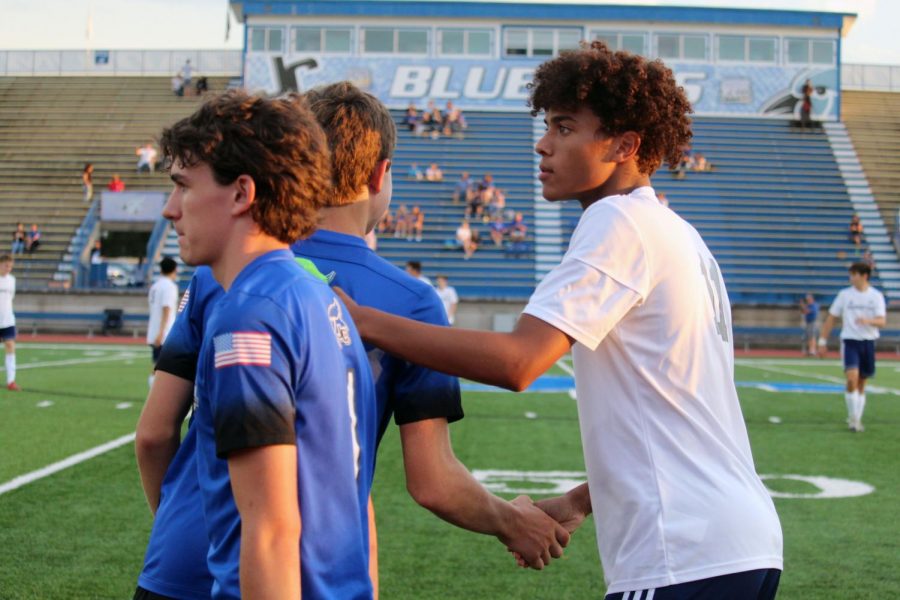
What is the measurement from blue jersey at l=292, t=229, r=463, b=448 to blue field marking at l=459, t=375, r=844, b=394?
1352cm

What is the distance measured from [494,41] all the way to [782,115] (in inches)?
458

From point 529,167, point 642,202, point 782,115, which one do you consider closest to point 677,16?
point 782,115

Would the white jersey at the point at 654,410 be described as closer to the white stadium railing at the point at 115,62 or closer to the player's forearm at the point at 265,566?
the player's forearm at the point at 265,566

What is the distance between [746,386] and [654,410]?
16.1 m

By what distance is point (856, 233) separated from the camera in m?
34.9

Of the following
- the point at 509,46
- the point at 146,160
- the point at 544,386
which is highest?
the point at 509,46

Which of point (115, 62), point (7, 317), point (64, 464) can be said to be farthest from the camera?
point (115, 62)

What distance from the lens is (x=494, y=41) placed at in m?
41.7

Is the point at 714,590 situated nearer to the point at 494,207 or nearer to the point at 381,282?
the point at 381,282

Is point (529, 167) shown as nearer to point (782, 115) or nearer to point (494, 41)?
point (494, 41)

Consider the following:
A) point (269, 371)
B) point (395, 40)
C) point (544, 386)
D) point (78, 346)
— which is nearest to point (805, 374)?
point (544, 386)

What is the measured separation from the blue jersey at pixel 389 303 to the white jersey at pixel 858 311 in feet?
36.2

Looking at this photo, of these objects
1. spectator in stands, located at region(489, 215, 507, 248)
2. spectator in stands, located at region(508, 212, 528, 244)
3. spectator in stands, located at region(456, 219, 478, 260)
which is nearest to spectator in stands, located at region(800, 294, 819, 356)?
spectator in stands, located at region(508, 212, 528, 244)

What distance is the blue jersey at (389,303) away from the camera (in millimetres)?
2514
